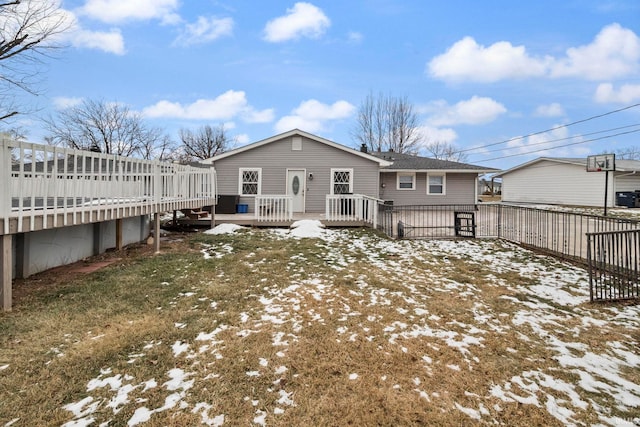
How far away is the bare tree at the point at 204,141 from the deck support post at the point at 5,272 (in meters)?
34.7

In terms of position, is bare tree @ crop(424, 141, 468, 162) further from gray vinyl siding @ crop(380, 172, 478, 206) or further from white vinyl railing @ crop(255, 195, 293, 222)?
white vinyl railing @ crop(255, 195, 293, 222)

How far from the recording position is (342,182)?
44.6 ft

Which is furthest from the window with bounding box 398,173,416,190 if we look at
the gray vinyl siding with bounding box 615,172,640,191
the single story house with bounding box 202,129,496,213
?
the gray vinyl siding with bounding box 615,172,640,191

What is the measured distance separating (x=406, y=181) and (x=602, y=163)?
1117 centimetres

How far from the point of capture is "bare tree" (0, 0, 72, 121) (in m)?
11.5

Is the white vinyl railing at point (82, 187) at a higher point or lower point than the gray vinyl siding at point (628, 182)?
lower

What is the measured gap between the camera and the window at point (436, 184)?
16156 millimetres

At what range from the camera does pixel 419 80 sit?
25031mm

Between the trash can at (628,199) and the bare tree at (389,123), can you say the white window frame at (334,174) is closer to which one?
the bare tree at (389,123)

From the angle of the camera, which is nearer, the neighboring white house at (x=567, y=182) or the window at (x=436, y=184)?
the window at (x=436, y=184)

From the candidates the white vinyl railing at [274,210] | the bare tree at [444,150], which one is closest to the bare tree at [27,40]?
the white vinyl railing at [274,210]

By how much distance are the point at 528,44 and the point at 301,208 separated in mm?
15075

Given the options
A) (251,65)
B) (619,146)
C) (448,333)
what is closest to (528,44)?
(251,65)

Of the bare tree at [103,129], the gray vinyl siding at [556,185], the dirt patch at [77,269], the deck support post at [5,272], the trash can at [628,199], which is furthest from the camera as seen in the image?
the bare tree at [103,129]
